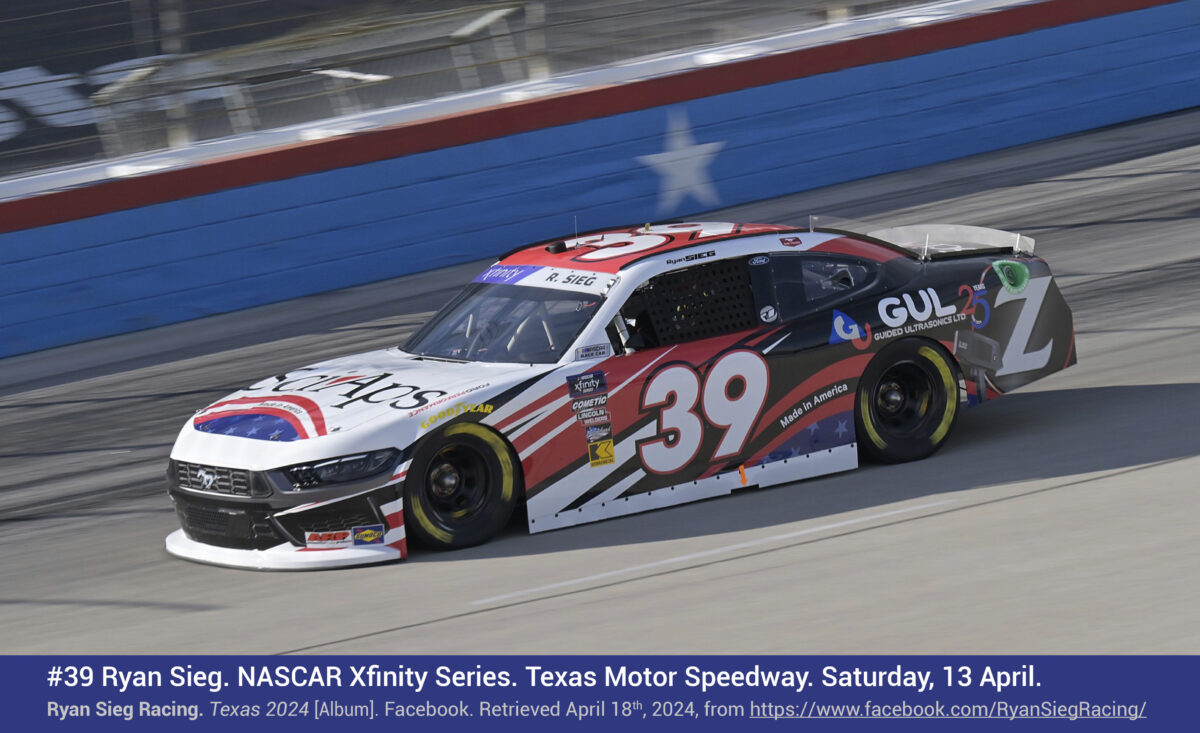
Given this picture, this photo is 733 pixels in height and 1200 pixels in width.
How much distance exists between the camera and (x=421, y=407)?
7.32 meters

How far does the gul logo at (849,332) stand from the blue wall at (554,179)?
24.4 ft

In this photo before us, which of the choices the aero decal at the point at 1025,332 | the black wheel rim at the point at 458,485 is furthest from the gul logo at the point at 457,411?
the aero decal at the point at 1025,332

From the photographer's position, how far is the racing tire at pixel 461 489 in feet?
24.0

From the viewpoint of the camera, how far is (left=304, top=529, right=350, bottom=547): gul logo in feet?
23.8

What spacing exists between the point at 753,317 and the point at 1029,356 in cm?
189

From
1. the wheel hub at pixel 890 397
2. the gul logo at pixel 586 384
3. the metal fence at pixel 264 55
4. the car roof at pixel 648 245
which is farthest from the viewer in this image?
the metal fence at pixel 264 55

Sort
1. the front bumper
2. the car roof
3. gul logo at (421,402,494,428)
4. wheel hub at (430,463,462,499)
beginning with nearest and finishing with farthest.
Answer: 1. the front bumper
2. gul logo at (421,402,494,428)
3. wheel hub at (430,463,462,499)
4. the car roof

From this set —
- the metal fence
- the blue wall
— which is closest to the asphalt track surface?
the blue wall

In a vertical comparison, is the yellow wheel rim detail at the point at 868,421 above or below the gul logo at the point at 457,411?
below

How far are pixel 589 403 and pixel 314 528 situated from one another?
1.46m

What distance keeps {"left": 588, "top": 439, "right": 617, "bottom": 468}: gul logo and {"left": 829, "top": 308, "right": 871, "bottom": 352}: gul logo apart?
4.72 feet

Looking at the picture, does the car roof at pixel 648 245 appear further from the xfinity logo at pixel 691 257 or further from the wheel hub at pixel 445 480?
the wheel hub at pixel 445 480

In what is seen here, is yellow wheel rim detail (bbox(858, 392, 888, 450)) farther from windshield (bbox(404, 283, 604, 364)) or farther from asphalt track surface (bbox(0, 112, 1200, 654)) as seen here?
windshield (bbox(404, 283, 604, 364))
